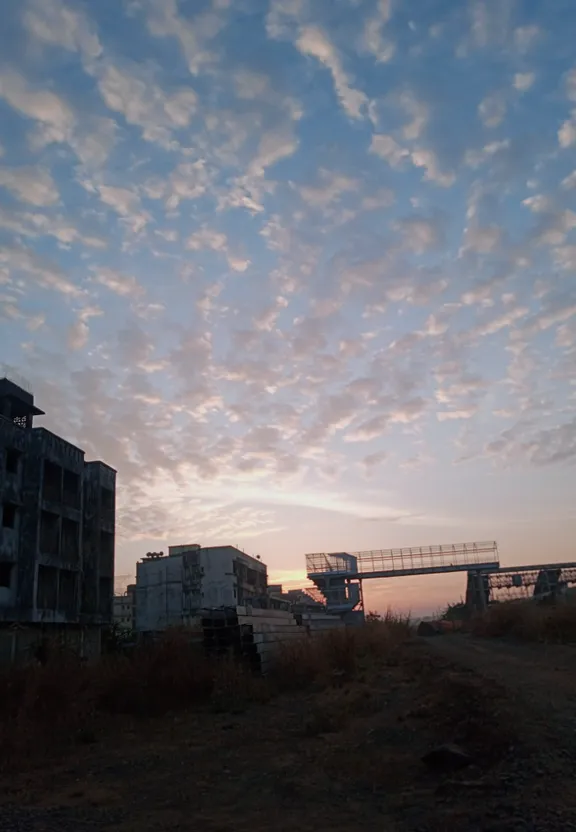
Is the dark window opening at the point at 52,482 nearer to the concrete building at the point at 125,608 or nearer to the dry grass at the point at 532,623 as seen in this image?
the dry grass at the point at 532,623

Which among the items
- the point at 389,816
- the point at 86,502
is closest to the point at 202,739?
the point at 389,816

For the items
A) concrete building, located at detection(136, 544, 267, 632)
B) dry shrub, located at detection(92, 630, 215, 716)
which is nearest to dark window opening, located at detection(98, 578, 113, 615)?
concrete building, located at detection(136, 544, 267, 632)

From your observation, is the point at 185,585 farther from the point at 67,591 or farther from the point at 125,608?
the point at 67,591

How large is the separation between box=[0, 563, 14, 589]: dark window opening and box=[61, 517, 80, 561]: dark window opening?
10.3 ft

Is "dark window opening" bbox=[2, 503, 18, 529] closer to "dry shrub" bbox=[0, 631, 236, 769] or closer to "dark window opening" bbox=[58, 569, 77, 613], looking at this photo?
"dark window opening" bbox=[58, 569, 77, 613]

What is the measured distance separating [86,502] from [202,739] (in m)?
25.9

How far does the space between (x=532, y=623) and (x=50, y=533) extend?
2033 centimetres

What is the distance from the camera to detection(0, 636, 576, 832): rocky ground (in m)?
5.19

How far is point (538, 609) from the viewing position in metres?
22.3

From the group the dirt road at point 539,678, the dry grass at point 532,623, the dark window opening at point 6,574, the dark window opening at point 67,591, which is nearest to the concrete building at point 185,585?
the dark window opening at point 67,591

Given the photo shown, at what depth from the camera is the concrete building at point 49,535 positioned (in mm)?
26844

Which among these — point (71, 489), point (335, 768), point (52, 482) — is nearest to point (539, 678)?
point (335, 768)

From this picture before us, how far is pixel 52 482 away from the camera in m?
30.4

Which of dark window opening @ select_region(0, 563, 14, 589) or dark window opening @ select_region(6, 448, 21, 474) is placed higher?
dark window opening @ select_region(6, 448, 21, 474)
